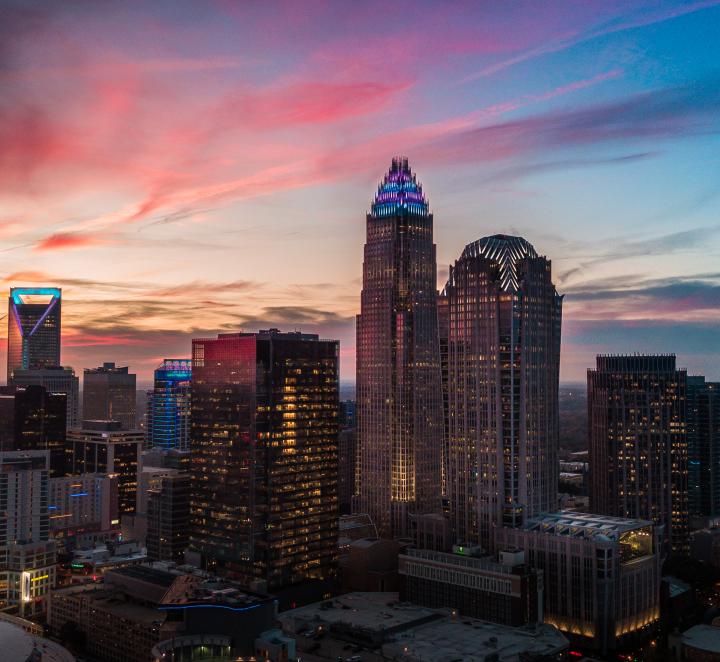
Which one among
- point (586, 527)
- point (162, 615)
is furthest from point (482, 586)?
point (162, 615)

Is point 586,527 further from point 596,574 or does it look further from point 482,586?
point 482,586

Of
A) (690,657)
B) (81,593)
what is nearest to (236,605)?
(81,593)

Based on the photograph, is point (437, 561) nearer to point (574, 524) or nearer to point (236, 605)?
point (574, 524)

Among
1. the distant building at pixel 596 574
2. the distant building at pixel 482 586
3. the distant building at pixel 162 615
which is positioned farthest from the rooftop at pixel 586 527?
the distant building at pixel 162 615

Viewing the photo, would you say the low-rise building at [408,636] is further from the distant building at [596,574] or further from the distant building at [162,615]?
the distant building at [162,615]

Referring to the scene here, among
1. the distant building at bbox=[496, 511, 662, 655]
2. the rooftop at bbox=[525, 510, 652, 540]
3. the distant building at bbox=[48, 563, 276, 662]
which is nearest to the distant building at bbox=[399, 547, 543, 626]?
the distant building at bbox=[496, 511, 662, 655]

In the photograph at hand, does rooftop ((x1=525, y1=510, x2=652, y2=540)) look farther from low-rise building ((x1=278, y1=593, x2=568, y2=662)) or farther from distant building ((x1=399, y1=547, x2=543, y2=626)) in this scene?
low-rise building ((x1=278, y1=593, x2=568, y2=662))
